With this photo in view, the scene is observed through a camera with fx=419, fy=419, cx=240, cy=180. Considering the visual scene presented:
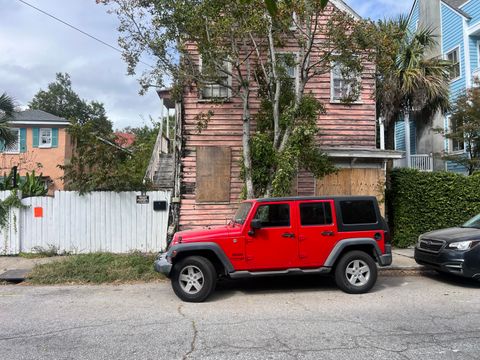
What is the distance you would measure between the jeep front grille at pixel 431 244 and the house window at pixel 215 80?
581 cm

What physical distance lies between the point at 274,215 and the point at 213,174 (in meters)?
5.43

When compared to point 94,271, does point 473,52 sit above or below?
above

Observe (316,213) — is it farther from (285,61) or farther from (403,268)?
(285,61)

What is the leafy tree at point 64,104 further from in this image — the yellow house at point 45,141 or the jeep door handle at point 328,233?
the jeep door handle at point 328,233

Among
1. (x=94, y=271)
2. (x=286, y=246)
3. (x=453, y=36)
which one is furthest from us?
(x=453, y=36)

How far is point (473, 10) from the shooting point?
20266 mm

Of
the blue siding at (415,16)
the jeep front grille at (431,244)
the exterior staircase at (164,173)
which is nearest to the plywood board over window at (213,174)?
the exterior staircase at (164,173)

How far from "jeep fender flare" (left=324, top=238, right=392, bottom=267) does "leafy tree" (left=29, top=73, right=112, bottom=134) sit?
181 feet

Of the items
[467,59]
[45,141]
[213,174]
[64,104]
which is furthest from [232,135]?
[64,104]

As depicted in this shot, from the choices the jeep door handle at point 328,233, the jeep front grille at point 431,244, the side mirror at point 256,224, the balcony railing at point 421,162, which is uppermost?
the balcony railing at point 421,162

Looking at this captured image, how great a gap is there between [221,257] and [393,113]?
1202 centimetres

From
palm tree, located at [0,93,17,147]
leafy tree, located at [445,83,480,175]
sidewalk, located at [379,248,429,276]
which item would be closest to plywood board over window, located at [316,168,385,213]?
sidewalk, located at [379,248,429,276]

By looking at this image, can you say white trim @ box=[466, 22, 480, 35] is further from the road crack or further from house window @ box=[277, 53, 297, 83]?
the road crack

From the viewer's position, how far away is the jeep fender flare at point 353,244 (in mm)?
7516
